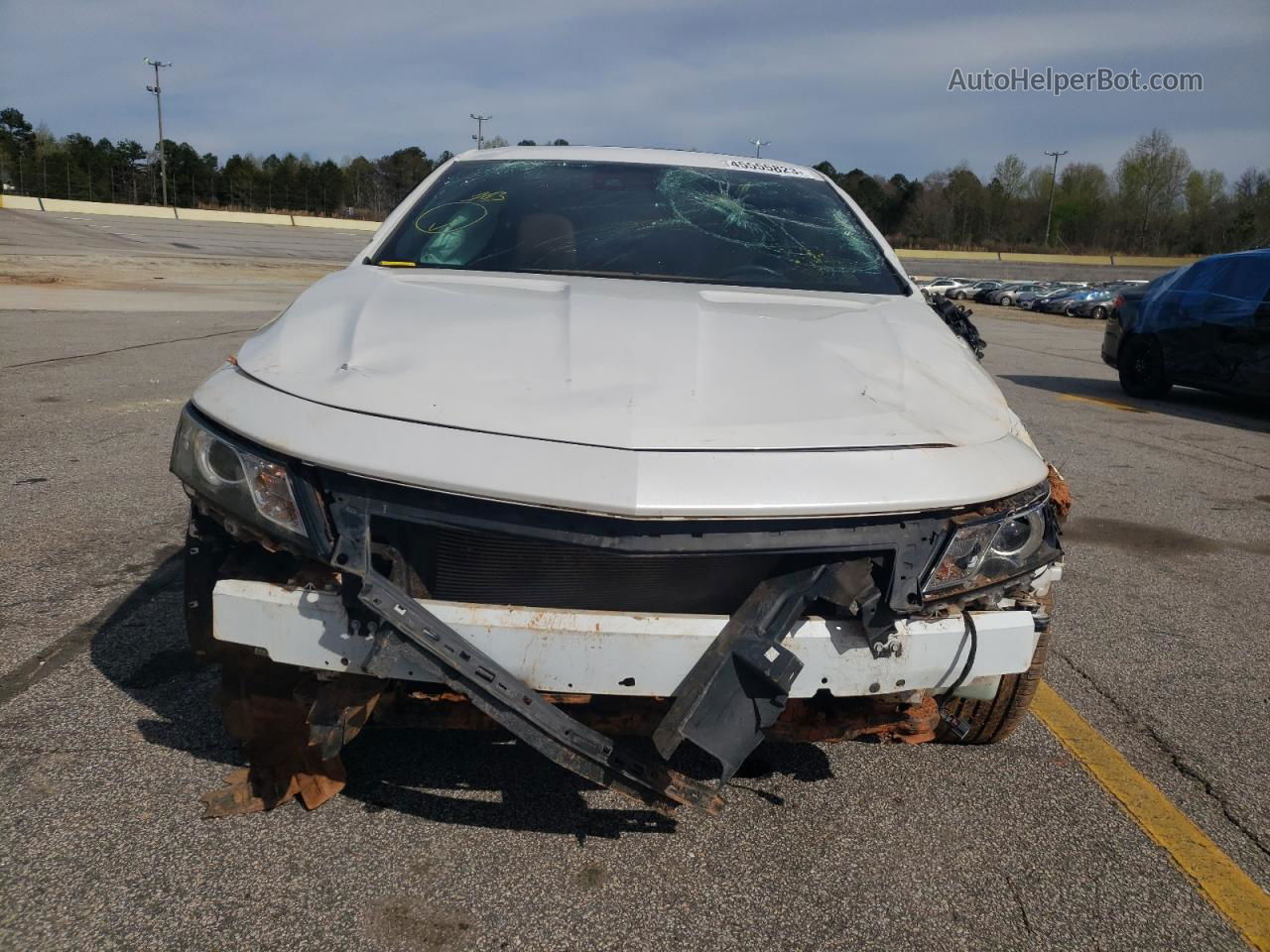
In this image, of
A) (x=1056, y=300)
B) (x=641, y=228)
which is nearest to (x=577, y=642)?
(x=641, y=228)

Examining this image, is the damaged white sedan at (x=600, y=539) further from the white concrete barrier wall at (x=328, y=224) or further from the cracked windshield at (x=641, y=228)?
the white concrete barrier wall at (x=328, y=224)

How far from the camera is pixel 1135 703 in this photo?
3.44m

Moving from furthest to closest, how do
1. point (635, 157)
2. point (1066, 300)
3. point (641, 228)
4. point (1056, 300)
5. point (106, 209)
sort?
point (106, 209), point (1056, 300), point (1066, 300), point (635, 157), point (641, 228)

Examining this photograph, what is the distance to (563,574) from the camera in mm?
2195

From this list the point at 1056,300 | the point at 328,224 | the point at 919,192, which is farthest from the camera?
the point at 919,192

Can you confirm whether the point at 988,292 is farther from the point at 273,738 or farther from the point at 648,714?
the point at 273,738

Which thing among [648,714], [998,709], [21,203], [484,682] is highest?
[21,203]

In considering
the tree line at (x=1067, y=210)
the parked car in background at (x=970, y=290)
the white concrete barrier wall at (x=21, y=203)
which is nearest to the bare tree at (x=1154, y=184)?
the tree line at (x=1067, y=210)

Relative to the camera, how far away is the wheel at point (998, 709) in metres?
2.71

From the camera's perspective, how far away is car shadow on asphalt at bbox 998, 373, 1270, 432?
33.1 ft

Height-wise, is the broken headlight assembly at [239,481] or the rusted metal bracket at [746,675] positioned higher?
the broken headlight assembly at [239,481]

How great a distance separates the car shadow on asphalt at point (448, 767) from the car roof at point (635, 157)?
230 cm

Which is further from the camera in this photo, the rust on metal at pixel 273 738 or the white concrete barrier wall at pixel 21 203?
the white concrete barrier wall at pixel 21 203

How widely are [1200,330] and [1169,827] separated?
8917 millimetres
